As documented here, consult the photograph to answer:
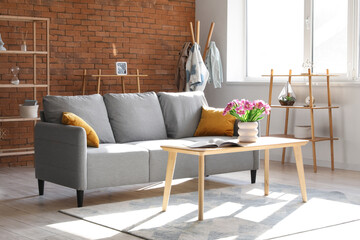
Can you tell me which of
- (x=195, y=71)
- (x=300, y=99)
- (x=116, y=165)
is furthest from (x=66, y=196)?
(x=300, y=99)

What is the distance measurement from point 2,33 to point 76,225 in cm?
344

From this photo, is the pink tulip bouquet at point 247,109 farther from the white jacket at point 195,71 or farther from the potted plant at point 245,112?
the white jacket at point 195,71

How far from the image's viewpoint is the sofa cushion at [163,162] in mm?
4916

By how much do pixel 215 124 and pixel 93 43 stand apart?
2357 millimetres

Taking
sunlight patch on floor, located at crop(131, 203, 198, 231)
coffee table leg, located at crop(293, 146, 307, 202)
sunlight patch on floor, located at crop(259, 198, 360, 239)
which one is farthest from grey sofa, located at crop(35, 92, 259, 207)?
sunlight patch on floor, located at crop(259, 198, 360, 239)

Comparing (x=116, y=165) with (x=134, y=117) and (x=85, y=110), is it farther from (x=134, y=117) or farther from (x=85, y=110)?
(x=134, y=117)

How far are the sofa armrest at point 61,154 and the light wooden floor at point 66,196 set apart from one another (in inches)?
8.6

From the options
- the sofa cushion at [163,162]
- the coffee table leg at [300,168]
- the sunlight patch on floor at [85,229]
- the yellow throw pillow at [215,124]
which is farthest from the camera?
the yellow throw pillow at [215,124]

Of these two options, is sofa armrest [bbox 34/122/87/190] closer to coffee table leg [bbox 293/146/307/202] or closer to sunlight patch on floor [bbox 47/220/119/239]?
sunlight patch on floor [bbox 47/220/119/239]

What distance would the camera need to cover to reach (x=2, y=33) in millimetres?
6586

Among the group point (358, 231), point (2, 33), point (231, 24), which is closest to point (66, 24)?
point (2, 33)

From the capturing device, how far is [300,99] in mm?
6973

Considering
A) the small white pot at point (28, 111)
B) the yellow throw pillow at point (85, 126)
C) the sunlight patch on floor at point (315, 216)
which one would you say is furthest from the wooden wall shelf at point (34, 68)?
the sunlight patch on floor at point (315, 216)

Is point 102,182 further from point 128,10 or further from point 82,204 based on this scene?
point 128,10
